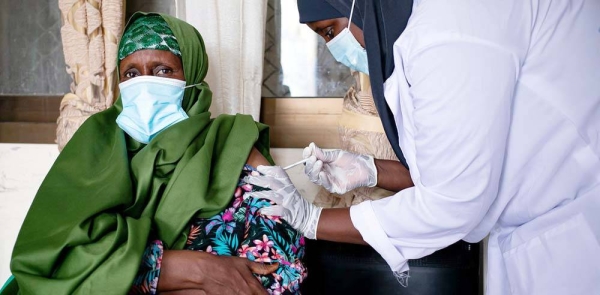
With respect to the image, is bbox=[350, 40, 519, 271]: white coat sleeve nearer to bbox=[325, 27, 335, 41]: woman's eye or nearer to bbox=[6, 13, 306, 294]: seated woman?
bbox=[325, 27, 335, 41]: woman's eye

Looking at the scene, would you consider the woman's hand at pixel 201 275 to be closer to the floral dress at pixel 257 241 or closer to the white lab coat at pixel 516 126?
the floral dress at pixel 257 241

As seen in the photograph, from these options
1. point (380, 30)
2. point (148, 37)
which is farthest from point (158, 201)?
point (380, 30)

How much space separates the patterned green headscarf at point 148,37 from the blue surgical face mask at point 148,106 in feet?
0.36

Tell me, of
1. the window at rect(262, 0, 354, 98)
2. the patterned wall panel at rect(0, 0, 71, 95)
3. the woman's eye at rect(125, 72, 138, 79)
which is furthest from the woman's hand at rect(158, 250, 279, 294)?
the patterned wall panel at rect(0, 0, 71, 95)

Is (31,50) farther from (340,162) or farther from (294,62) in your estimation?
(340,162)

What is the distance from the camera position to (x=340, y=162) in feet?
6.07

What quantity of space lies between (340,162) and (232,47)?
830 mm

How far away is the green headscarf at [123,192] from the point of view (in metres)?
1.49

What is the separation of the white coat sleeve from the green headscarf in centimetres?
62

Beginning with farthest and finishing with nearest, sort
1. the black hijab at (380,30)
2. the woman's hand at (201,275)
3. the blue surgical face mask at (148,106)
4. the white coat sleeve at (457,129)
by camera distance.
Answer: the blue surgical face mask at (148,106)
the woman's hand at (201,275)
the black hijab at (380,30)
the white coat sleeve at (457,129)

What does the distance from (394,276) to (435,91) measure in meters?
0.89

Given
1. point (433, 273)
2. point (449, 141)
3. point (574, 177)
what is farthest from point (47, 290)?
point (574, 177)

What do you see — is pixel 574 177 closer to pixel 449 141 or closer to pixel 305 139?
pixel 449 141

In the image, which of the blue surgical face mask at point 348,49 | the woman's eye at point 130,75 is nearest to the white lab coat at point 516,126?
the blue surgical face mask at point 348,49
